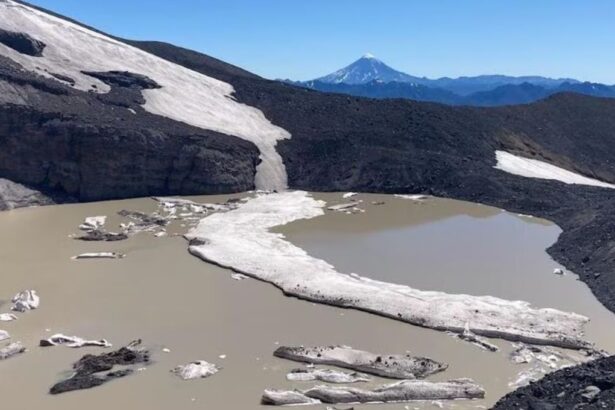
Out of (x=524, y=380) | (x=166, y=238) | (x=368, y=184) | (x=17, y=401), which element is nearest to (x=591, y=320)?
(x=524, y=380)

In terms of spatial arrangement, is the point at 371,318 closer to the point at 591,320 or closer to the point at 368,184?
the point at 591,320

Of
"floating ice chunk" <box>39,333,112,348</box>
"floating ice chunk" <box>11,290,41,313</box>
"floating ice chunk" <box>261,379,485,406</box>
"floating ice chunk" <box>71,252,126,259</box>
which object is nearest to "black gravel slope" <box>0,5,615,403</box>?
"floating ice chunk" <box>71,252,126,259</box>

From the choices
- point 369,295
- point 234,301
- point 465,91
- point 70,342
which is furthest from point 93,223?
point 465,91

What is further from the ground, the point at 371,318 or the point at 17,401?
the point at 371,318

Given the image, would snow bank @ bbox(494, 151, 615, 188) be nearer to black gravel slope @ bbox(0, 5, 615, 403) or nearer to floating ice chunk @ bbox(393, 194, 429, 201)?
black gravel slope @ bbox(0, 5, 615, 403)

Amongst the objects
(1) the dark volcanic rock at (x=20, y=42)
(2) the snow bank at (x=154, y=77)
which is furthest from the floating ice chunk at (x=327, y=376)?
(1) the dark volcanic rock at (x=20, y=42)

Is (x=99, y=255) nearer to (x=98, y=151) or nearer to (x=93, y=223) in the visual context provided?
(x=93, y=223)
